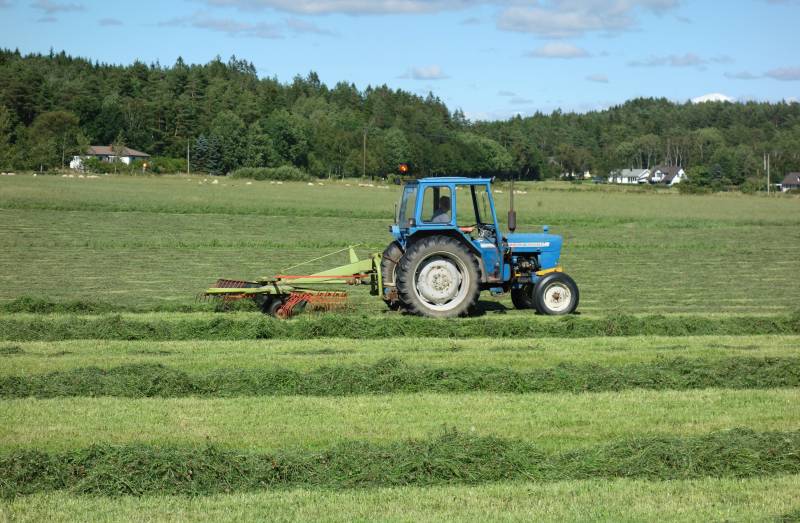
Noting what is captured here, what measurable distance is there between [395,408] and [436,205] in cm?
608

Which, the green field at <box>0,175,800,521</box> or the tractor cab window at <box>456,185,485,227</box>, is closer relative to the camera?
the green field at <box>0,175,800,521</box>

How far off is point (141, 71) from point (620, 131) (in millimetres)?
84670

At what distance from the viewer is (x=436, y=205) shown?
15195 millimetres

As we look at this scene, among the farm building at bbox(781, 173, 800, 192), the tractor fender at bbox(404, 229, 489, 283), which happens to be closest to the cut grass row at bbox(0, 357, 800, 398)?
the tractor fender at bbox(404, 229, 489, 283)

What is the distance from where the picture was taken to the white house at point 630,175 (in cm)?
15800

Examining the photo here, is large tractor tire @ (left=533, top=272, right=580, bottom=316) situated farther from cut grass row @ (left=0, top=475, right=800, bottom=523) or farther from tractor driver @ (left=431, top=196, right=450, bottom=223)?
cut grass row @ (left=0, top=475, right=800, bottom=523)

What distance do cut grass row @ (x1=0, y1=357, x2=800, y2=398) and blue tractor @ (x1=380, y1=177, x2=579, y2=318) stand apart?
13.0 ft

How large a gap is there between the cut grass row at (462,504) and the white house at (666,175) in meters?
145

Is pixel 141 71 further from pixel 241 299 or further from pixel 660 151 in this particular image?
pixel 241 299

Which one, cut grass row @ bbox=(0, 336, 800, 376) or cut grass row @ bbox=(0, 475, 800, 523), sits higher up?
cut grass row @ bbox=(0, 336, 800, 376)

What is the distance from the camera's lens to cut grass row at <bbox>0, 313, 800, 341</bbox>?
13516 millimetres

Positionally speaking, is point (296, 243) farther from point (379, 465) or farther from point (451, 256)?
point (379, 465)

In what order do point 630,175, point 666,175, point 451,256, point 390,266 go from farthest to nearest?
point 630,175
point 666,175
point 390,266
point 451,256

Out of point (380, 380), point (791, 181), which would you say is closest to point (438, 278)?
point (380, 380)
